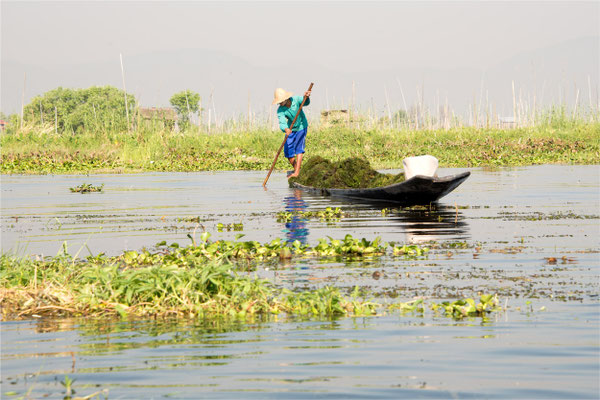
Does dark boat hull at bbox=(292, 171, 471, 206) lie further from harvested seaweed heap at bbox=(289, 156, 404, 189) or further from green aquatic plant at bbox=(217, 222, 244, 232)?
green aquatic plant at bbox=(217, 222, 244, 232)

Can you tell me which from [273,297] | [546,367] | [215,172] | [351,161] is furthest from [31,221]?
→ [215,172]

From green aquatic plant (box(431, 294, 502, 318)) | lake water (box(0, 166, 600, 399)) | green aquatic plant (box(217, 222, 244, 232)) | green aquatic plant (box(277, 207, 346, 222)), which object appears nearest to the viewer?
lake water (box(0, 166, 600, 399))

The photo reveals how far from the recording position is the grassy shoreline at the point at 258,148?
88.3 feet

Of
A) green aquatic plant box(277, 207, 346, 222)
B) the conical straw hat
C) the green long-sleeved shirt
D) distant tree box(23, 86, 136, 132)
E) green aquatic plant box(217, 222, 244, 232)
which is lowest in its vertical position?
green aquatic plant box(217, 222, 244, 232)

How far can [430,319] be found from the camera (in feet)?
15.6

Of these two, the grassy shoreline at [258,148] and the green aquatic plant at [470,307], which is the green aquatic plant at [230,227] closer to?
the green aquatic plant at [470,307]

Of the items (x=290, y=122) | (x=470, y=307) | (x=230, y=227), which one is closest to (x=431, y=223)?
(x=230, y=227)

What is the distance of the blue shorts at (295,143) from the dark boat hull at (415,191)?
3002 millimetres

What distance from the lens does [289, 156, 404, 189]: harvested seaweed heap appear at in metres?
14.4

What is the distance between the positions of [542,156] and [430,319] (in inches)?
957

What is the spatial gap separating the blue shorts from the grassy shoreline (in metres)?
9.24

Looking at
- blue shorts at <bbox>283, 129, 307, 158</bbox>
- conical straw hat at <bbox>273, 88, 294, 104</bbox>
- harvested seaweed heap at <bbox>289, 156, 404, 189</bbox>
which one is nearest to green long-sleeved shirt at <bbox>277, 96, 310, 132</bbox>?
blue shorts at <bbox>283, 129, 307, 158</bbox>

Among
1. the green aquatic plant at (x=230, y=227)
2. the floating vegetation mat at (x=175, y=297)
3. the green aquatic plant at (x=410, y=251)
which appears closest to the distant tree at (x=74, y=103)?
the green aquatic plant at (x=230, y=227)

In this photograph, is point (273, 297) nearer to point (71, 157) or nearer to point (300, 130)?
point (300, 130)
